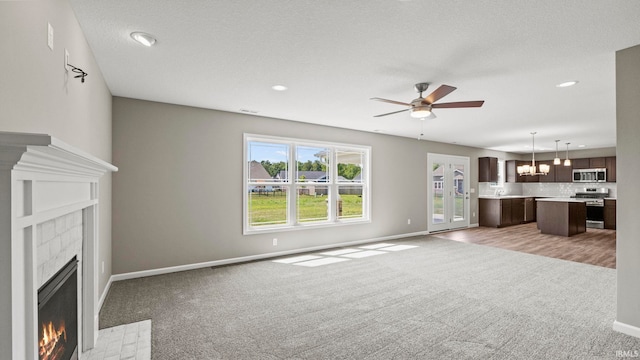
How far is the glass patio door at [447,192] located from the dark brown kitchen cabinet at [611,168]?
4.18 m

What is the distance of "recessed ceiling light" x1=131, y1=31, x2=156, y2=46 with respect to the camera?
237 centimetres

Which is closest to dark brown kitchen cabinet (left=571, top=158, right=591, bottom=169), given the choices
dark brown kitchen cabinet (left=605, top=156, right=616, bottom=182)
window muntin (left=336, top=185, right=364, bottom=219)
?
dark brown kitchen cabinet (left=605, top=156, right=616, bottom=182)

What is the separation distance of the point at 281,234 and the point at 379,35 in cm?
380

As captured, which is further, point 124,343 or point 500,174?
point 500,174

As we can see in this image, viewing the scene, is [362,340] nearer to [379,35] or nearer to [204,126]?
[379,35]

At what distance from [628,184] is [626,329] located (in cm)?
122

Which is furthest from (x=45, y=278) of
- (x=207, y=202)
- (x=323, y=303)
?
(x=207, y=202)

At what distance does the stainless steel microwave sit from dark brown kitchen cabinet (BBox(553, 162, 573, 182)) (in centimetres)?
12

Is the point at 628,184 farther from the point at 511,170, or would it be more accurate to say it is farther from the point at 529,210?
the point at 511,170

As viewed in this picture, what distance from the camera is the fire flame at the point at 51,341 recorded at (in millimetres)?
1365

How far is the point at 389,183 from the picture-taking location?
22.5 ft

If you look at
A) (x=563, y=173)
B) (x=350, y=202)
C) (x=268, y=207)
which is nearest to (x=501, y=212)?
(x=563, y=173)

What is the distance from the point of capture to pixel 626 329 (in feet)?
8.34

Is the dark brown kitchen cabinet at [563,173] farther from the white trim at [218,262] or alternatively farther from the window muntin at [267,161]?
the window muntin at [267,161]
